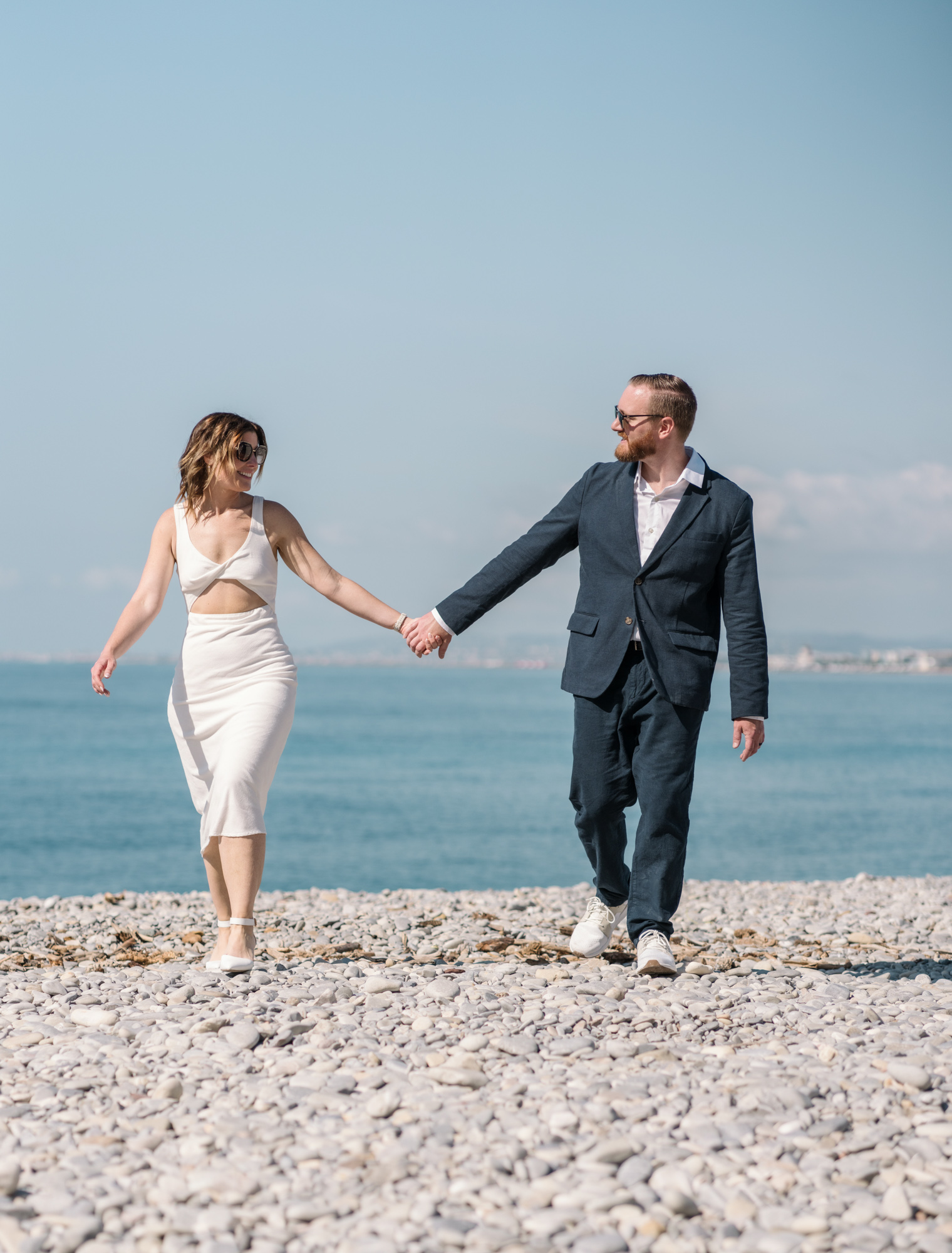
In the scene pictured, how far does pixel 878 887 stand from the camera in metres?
11.4

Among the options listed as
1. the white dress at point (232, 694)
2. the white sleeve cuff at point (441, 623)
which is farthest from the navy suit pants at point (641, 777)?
the white dress at point (232, 694)

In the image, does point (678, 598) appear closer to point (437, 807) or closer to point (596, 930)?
point (596, 930)

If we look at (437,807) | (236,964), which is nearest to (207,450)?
(236,964)

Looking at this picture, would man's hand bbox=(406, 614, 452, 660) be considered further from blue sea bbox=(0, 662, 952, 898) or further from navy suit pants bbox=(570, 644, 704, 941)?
blue sea bbox=(0, 662, 952, 898)

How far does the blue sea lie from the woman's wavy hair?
2259cm

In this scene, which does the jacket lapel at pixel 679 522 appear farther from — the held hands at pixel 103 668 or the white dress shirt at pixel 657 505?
the held hands at pixel 103 668

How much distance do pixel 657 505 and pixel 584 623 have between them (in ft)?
2.17

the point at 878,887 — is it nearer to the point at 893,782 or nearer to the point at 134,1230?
the point at 134,1230

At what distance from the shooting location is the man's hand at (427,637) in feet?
19.2

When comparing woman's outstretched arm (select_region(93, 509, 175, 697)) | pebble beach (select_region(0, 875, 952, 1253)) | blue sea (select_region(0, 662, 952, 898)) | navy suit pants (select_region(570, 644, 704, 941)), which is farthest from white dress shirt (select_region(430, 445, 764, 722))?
blue sea (select_region(0, 662, 952, 898))

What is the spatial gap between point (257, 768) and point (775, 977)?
2565 mm

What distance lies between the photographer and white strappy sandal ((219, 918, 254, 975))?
5.13 m

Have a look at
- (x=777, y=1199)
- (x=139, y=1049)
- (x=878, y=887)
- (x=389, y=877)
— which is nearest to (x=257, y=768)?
(x=139, y=1049)

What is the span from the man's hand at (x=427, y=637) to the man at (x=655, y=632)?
2.34ft
